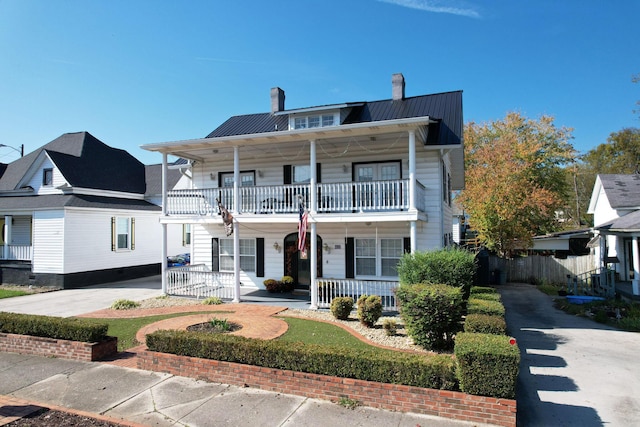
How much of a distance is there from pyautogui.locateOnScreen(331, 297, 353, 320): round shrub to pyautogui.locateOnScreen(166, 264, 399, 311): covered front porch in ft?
4.30

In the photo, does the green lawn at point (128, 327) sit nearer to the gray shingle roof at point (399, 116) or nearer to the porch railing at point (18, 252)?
the gray shingle roof at point (399, 116)

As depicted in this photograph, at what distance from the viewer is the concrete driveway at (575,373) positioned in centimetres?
567

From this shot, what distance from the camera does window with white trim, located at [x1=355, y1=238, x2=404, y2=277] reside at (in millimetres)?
14039

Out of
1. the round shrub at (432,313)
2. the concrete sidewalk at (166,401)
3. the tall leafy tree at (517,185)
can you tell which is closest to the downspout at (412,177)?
the round shrub at (432,313)

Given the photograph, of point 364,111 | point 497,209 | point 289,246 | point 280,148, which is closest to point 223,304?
point 289,246

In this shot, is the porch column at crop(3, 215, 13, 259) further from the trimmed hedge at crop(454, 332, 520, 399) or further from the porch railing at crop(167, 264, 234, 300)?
the trimmed hedge at crop(454, 332, 520, 399)

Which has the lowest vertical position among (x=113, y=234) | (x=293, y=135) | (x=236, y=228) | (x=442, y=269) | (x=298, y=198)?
(x=442, y=269)

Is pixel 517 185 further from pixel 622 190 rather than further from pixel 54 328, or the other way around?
pixel 54 328

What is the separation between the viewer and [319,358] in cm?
599

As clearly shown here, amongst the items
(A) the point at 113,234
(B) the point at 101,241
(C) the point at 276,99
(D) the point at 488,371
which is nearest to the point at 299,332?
(D) the point at 488,371

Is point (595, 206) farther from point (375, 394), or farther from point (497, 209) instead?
point (375, 394)

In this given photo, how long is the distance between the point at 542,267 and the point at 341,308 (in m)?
16.1

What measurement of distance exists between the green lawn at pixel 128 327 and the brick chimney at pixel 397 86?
12.0 m

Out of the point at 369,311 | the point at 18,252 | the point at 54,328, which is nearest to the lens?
the point at 54,328
